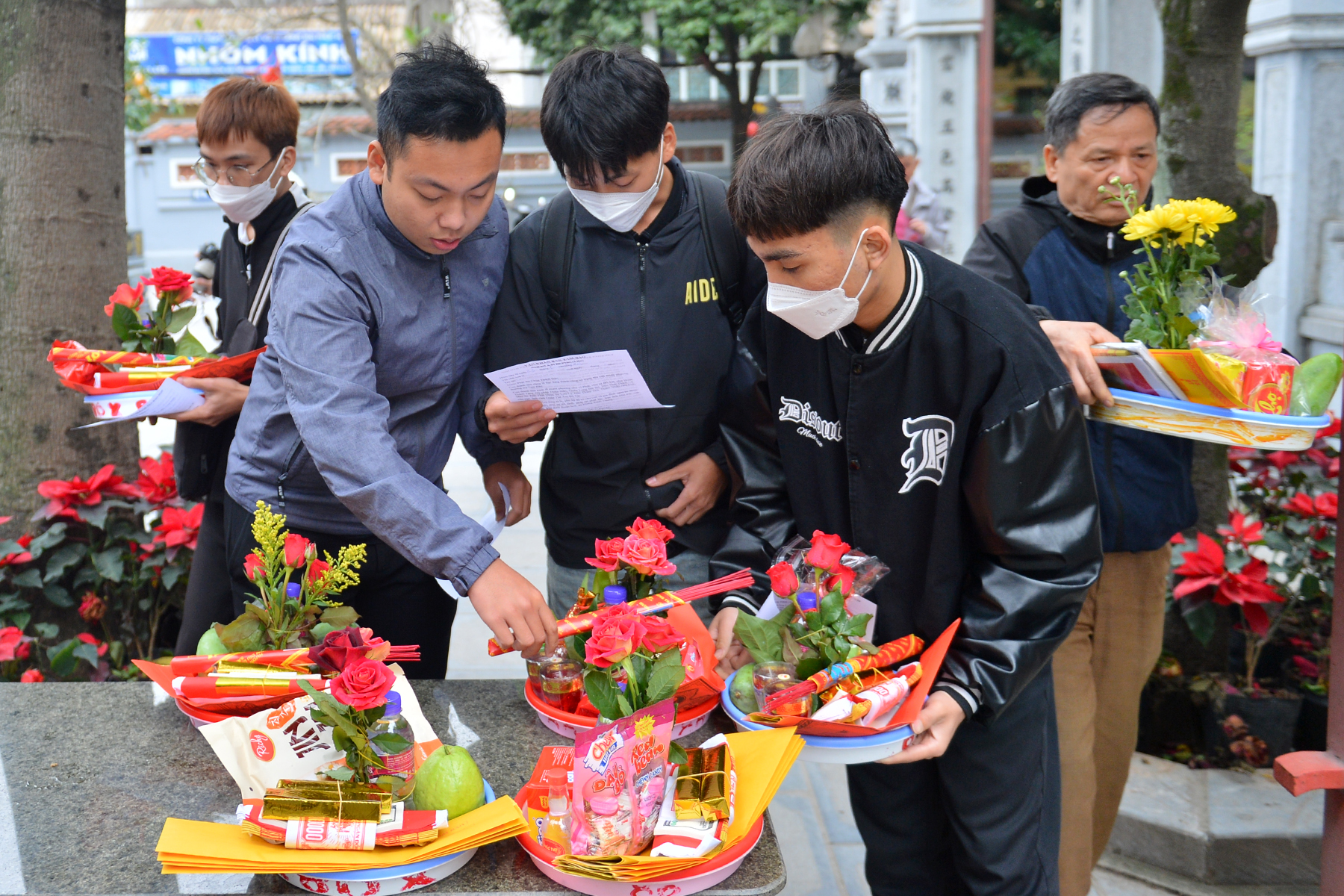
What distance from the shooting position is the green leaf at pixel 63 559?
10.7 ft

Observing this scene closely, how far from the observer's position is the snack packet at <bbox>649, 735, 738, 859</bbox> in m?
1.43

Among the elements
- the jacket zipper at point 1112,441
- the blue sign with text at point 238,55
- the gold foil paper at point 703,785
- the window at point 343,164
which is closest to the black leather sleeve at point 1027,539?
the gold foil paper at point 703,785

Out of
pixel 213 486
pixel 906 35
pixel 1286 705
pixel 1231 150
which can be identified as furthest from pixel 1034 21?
pixel 213 486

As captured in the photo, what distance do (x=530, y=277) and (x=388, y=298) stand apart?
32 centimetres

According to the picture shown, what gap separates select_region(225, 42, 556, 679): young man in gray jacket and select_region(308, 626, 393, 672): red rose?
7.6 inches

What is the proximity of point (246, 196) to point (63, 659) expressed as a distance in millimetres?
1380

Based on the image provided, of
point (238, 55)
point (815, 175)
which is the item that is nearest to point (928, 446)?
point (815, 175)

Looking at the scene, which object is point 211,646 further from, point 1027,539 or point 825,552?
point 1027,539

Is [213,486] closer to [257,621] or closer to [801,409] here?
[257,621]

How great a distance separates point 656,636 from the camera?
5.00 feet

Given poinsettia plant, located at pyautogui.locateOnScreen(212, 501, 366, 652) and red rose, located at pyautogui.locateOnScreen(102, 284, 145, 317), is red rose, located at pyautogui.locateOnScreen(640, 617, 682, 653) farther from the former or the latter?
red rose, located at pyautogui.locateOnScreen(102, 284, 145, 317)

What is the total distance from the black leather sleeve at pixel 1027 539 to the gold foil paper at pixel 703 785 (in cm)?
43

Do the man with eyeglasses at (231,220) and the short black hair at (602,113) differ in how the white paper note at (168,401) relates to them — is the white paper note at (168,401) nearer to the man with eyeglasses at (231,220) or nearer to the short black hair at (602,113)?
the man with eyeglasses at (231,220)

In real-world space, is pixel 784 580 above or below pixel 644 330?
below
